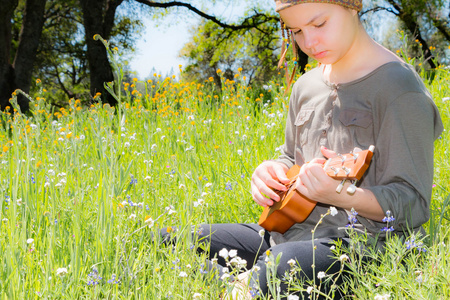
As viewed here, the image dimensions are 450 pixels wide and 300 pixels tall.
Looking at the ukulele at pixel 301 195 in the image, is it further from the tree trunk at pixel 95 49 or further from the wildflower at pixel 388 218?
the tree trunk at pixel 95 49

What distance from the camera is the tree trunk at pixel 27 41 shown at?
11625 millimetres

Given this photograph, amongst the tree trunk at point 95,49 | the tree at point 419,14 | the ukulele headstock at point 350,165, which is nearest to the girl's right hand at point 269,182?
the ukulele headstock at point 350,165

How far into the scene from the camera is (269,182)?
2127mm

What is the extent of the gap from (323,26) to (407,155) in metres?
0.60

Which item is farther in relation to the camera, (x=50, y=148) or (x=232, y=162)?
(x=50, y=148)

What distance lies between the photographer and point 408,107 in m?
1.80

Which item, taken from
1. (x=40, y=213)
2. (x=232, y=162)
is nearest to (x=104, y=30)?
(x=232, y=162)

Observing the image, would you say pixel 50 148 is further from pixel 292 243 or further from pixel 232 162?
pixel 292 243

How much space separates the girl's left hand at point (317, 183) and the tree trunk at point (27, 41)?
11.2 meters

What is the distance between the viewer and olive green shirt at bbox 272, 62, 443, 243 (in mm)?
1795

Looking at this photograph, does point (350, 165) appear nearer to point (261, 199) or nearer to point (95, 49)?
point (261, 199)

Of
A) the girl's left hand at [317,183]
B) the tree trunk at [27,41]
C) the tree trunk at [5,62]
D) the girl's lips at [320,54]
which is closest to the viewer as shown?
the girl's left hand at [317,183]

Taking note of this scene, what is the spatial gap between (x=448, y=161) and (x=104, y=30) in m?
11.4

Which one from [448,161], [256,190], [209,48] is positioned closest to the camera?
[256,190]
